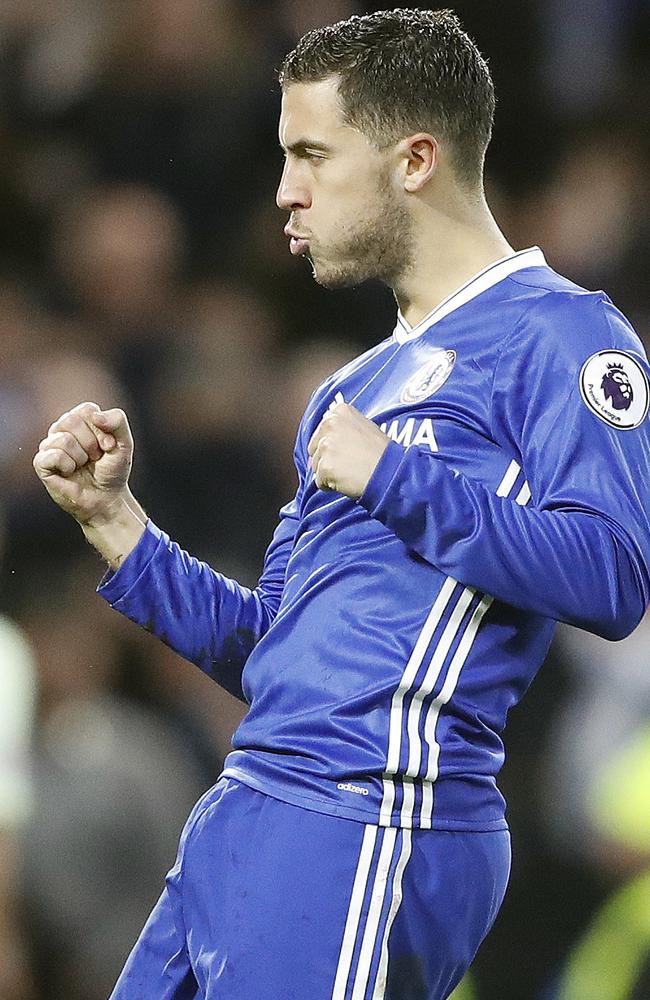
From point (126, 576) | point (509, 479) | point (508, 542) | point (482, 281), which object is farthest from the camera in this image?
point (126, 576)

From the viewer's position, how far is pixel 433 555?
125 cm

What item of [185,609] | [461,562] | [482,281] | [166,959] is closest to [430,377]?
[482,281]

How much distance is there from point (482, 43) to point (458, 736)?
2.15 metres

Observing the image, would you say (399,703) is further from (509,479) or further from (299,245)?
(299,245)

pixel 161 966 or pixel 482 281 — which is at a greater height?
pixel 482 281

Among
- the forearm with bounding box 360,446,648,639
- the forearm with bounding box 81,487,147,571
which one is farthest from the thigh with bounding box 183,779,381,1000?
the forearm with bounding box 81,487,147,571

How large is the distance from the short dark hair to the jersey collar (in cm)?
12

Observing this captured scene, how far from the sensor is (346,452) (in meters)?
1.25

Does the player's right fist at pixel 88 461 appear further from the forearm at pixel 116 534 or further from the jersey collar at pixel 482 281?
the jersey collar at pixel 482 281

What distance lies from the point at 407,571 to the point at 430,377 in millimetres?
193

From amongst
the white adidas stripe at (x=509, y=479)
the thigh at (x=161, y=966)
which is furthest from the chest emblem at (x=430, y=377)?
the thigh at (x=161, y=966)

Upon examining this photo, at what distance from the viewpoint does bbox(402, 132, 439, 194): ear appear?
1485mm

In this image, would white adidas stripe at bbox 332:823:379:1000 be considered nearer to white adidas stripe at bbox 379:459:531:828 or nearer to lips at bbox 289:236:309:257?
white adidas stripe at bbox 379:459:531:828

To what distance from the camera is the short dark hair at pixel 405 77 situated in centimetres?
148
